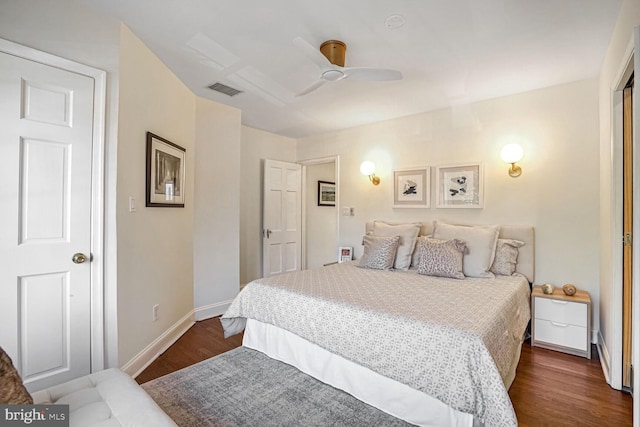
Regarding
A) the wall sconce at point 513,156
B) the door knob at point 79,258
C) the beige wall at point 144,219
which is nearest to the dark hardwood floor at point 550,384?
the beige wall at point 144,219

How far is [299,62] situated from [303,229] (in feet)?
10.0

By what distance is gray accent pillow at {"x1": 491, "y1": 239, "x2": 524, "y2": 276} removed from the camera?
2984 millimetres

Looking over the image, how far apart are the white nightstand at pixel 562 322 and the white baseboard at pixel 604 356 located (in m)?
0.09

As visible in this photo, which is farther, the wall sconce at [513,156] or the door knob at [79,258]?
the wall sconce at [513,156]

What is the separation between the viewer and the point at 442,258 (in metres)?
2.94

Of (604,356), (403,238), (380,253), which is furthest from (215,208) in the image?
(604,356)

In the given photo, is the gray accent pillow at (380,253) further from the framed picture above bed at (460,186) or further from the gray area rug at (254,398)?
the gray area rug at (254,398)

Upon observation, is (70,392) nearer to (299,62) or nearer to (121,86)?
(121,86)

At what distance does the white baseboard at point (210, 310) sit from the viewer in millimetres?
3527

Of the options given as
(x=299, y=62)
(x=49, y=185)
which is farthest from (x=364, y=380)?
(x=299, y=62)

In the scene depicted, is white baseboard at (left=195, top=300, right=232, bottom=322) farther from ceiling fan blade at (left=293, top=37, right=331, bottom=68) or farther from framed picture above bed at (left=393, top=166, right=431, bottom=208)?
ceiling fan blade at (left=293, top=37, right=331, bottom=68)

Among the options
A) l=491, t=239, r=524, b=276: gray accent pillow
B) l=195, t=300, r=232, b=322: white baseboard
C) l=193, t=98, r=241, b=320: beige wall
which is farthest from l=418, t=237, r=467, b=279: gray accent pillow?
l=195, t=300, r=232, b=322: white baseboard

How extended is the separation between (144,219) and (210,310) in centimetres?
157

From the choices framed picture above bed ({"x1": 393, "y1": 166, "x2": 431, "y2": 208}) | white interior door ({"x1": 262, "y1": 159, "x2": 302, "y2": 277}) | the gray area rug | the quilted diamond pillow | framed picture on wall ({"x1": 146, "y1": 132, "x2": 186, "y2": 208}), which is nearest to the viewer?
the quilted diamond pillow
